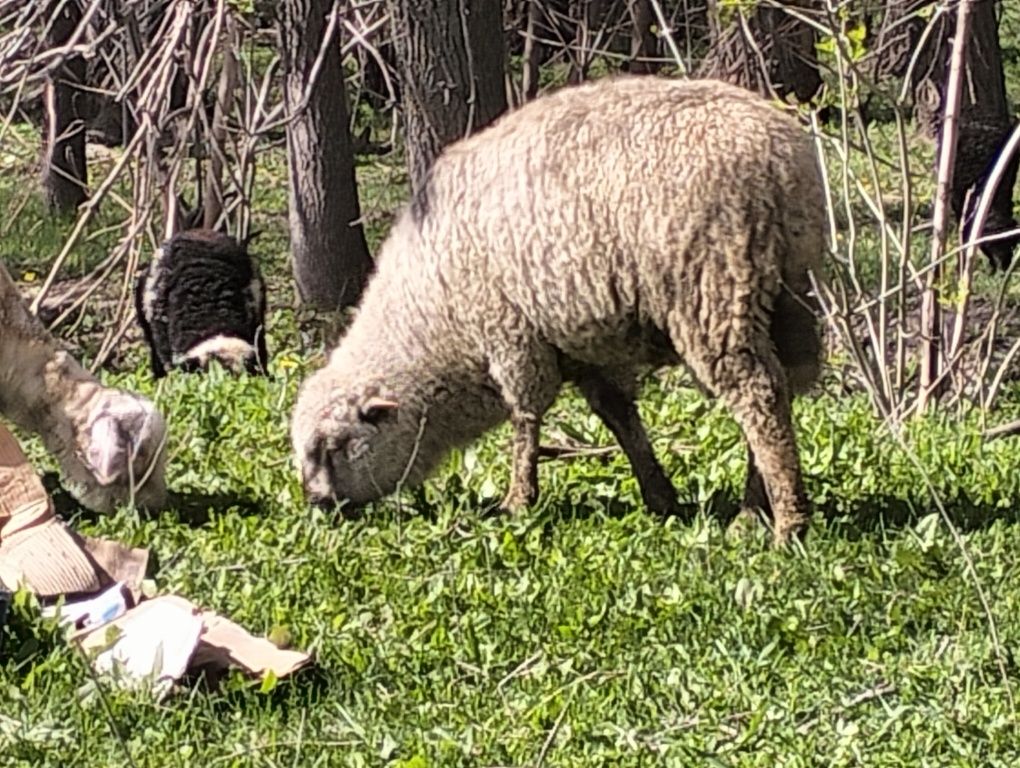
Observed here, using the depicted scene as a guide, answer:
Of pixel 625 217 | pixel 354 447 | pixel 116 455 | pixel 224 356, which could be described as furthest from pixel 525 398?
pixel 224 356

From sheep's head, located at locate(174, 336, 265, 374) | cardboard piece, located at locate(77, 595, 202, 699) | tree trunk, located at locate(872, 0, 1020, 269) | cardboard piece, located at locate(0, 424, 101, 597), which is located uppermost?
cardboard piece, located at locate(0, 424, 101, 597)

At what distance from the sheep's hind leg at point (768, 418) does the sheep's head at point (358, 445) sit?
123 centimetres

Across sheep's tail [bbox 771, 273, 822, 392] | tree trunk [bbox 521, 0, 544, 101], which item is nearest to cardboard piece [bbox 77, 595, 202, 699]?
sheep's tail [bbox 771, 273, 822, 392]

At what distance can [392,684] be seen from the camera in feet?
15.9

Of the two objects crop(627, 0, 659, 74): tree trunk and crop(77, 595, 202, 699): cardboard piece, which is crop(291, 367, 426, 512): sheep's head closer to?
crop(77, 595, 202, 699): cardboard piece

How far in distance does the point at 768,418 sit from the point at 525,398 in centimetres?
87

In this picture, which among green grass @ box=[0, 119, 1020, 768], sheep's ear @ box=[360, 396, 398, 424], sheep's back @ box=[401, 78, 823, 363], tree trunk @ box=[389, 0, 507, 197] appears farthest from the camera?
tree trunk @ box=[389, 0, 507, 197]

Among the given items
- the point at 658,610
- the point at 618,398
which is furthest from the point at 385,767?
the point at 618,398

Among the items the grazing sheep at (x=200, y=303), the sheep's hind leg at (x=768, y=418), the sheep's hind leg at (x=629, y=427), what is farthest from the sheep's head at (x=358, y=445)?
the grazing sheep at (x=200, y=303)

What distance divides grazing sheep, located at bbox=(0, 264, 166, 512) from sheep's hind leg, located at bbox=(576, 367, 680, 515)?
146 centimetres

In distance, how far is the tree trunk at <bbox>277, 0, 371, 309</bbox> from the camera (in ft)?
36.7

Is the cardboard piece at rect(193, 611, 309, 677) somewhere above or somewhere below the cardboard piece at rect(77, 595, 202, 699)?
below

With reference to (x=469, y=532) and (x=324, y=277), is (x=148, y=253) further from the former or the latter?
(x=469, y=532)

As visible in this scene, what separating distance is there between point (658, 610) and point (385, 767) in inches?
47.0
